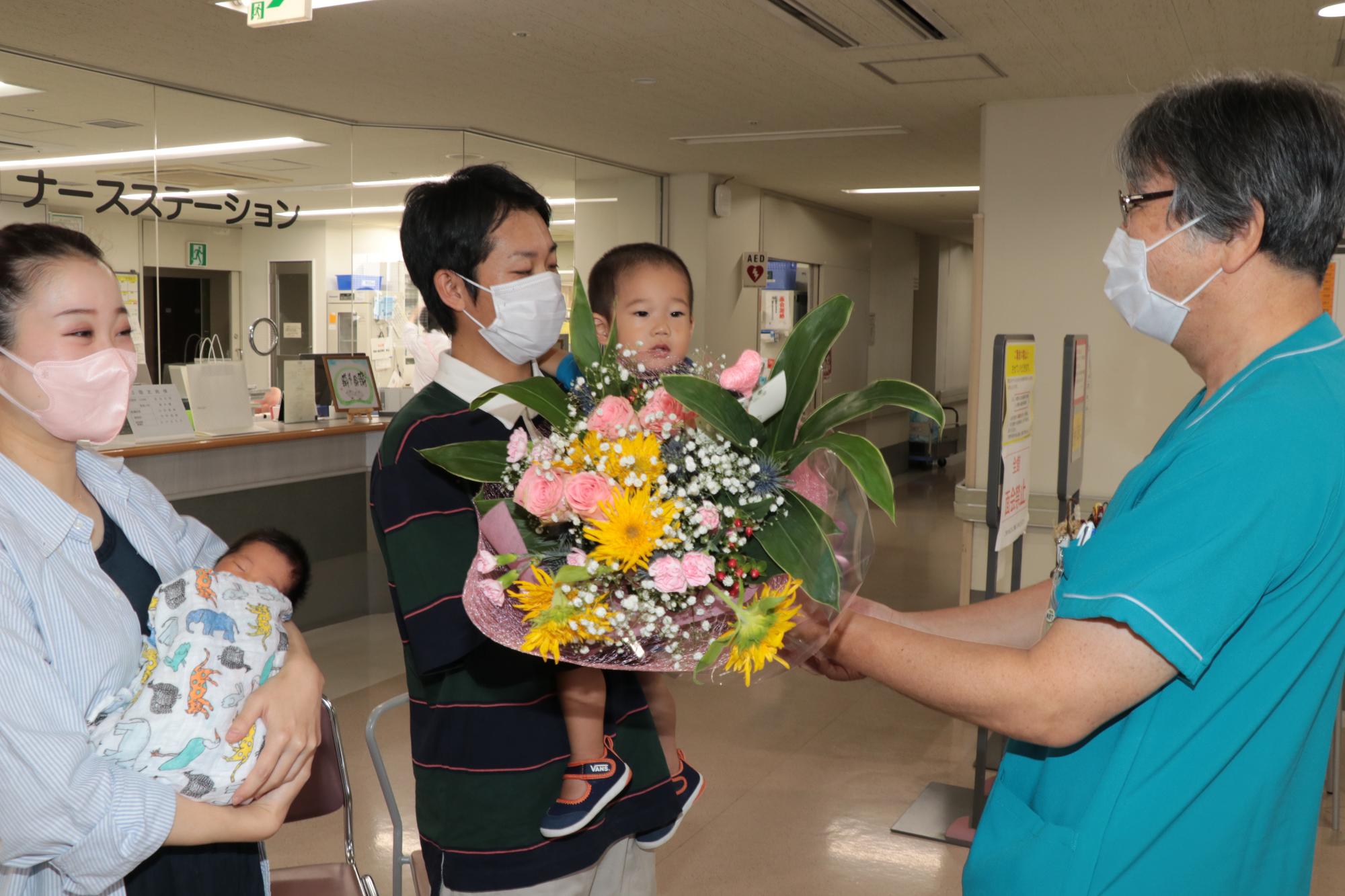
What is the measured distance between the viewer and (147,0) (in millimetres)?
4402

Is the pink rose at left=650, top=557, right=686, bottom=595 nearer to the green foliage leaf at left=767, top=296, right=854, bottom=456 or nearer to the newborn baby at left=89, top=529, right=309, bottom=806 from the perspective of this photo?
the green foliage leaf at left=767, top=296, right=854, bottom=456

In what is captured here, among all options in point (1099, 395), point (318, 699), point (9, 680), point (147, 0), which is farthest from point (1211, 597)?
point (1099, 395)

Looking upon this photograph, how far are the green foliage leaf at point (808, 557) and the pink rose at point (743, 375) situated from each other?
0.16 meters

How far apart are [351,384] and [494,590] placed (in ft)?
17.7

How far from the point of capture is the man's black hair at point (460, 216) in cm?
166

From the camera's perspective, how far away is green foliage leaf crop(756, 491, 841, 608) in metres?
1.11

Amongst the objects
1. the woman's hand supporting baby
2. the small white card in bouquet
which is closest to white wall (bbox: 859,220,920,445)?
the small white card in bouquet

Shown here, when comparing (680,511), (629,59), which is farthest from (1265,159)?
(629,59)

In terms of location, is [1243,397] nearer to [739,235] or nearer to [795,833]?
[795,833]

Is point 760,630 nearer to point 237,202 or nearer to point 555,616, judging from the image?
point 555,616

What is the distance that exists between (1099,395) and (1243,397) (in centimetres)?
559

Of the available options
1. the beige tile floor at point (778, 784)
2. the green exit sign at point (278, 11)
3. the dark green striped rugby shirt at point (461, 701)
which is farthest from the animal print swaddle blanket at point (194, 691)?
the green exit sign at point (278, 11)

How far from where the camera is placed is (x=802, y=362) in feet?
3.85

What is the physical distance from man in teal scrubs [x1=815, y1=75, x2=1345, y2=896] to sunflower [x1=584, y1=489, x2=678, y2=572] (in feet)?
1.13
